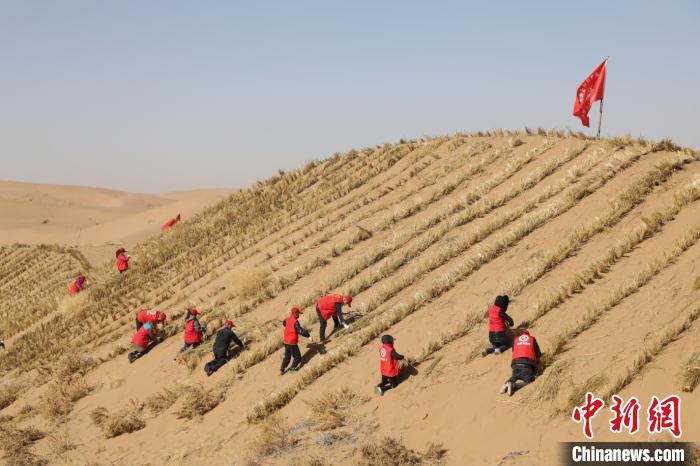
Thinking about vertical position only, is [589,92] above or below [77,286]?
above

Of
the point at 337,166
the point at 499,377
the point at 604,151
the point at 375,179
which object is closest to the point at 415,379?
the point at 499,377

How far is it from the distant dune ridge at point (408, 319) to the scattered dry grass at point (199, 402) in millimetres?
44

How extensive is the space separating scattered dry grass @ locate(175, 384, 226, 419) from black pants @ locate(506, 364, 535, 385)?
20.6ft

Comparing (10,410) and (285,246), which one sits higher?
(285,246)

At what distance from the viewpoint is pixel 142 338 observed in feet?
56.9

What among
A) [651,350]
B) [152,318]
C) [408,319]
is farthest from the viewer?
[152,318]

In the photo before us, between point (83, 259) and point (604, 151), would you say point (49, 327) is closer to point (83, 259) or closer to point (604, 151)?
point (83, 259)

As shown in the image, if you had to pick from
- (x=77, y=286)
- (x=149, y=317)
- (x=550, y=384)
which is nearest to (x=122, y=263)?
(x=77, y=286)

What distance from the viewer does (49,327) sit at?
2212 cm

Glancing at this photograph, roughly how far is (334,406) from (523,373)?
11.4 ft

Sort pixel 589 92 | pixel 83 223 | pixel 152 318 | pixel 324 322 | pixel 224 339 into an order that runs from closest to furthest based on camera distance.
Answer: pixel 324 322 → pixel 224 339 → pixel 152 318 → pixel 589 92 → pixel 83 223

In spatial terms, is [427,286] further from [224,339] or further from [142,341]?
[142,341]

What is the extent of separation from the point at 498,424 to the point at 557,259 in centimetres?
525

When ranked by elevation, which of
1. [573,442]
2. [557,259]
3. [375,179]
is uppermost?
[375,179]
